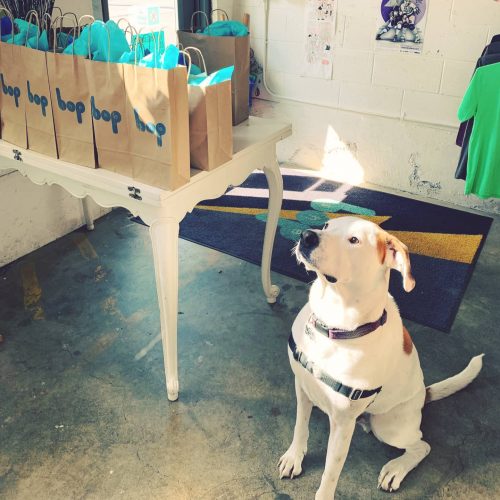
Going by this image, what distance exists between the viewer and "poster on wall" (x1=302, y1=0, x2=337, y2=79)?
3.31m

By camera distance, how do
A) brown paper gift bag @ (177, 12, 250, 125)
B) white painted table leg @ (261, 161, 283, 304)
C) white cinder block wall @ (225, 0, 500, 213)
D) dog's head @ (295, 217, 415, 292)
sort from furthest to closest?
1. white cinder block wall @ (225, 0, 500, 213)
2. white painted table leg @ (261, 161, 283, 304)
3. brown paper gift bag @ (177, 12, 250, 125)
4. dog's head @ (295, 217, 415, 292)

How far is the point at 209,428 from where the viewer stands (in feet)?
5.38

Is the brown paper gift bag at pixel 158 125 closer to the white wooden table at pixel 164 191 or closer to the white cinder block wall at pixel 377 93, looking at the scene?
the white wooden table at pixel 164 191

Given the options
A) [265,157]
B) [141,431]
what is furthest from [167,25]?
[141,431]

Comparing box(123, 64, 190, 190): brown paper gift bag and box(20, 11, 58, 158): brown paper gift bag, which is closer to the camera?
box(123, 64, 190, 190): brown paper gift bag

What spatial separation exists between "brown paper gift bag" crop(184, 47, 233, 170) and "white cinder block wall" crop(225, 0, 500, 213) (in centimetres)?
209

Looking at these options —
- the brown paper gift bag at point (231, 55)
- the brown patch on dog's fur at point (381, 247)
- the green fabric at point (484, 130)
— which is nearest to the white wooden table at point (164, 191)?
the brown paper gift bag at point (231, 55)

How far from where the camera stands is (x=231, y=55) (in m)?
1.74

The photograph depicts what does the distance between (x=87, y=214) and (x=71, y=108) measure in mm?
1378

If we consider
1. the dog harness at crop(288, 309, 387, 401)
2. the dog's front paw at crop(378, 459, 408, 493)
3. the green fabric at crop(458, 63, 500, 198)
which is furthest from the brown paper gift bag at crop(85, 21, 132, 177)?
the green fabric at crop(458, 63, 500, 198)

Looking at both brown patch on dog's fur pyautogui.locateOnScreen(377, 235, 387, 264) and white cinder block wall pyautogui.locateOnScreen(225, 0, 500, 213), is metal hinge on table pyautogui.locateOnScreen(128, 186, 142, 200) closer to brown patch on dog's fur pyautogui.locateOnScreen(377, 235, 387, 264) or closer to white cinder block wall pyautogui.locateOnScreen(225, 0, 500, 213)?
brown patch on dog's fur pyautogui.locateOnScreen(377, 235, 387, 264)

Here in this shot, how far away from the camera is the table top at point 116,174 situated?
141 cm

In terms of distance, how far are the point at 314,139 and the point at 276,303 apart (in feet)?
5.95

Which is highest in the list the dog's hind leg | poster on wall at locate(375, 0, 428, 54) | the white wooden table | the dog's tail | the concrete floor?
poster on wall at locate(375, 0, 428, 54)
